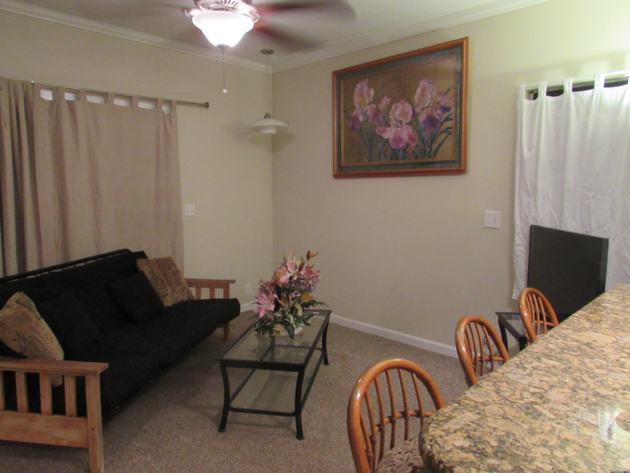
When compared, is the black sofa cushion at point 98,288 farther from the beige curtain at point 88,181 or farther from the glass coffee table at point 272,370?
the glass coffee table at point 272,370

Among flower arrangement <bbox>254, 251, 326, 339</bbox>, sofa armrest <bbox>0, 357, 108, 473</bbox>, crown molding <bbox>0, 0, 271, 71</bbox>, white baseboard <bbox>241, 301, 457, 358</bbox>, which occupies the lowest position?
white baseboard <bbox>241, 301, 457, 358</bbox>

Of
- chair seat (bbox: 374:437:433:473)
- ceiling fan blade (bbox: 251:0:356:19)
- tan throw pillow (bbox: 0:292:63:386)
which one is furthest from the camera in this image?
ceiling fan blade (bbox: 251:0:356:19)

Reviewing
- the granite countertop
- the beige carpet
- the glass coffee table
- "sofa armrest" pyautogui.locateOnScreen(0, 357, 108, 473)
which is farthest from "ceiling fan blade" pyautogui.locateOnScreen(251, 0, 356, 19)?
the beige carpet

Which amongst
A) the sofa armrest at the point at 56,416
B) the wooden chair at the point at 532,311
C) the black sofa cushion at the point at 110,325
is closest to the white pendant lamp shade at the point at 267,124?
the black sofa cushion at the point at 110,325

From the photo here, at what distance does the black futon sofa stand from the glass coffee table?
0.43m

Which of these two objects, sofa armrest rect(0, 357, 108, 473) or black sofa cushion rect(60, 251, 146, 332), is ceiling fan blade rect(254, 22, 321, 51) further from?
sofa armrest rect(0, 357, 108, 473)

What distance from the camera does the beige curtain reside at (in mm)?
2590

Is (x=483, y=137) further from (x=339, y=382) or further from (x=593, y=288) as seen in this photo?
(x=339, y=382)

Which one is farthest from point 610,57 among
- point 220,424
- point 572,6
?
point 220,424

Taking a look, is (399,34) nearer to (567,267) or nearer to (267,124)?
(267,124)

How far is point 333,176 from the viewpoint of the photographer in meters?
3.58

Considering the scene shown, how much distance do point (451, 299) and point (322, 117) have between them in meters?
2.06

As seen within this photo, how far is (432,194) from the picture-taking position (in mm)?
2973

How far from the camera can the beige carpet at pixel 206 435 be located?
1.82 meters
